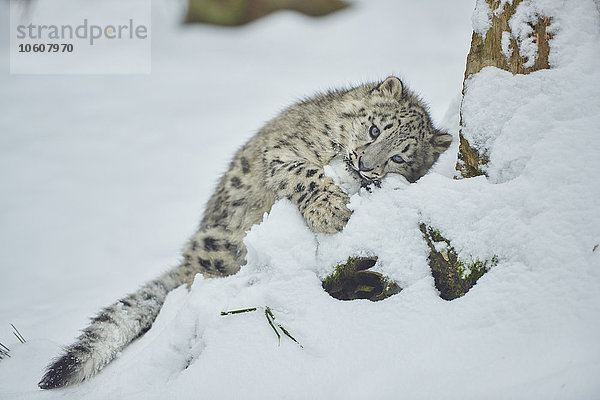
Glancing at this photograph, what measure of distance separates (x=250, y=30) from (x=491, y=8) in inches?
427

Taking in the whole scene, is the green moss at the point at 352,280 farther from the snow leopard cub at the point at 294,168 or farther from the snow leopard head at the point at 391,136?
the snow leopard head at the point at 391,136

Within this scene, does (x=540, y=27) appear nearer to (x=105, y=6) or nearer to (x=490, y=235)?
(x=490, y=235)

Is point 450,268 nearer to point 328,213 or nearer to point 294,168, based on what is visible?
point 328,213

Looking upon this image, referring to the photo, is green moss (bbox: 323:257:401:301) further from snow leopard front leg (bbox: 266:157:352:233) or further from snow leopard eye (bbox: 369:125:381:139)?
snow leopard eye (bbox: 369:125:381:139)

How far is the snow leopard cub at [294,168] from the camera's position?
3691 mm

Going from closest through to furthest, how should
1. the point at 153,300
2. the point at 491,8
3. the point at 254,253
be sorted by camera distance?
1. the point at 491,8
2. the point at 254,253
3. the point at 153,300

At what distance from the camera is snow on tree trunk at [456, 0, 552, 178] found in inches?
109

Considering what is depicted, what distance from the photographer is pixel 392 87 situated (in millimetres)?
4211

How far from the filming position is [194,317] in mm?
3012

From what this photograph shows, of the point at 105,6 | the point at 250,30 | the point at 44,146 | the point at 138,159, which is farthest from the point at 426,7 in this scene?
the point at 44,146

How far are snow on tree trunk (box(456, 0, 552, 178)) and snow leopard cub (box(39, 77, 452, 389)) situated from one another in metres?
0.88

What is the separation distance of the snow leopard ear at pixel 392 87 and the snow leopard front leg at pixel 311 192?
89cm

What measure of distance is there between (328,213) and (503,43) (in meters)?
1.43

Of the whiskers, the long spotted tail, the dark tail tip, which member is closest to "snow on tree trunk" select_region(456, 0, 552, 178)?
the whiskers
